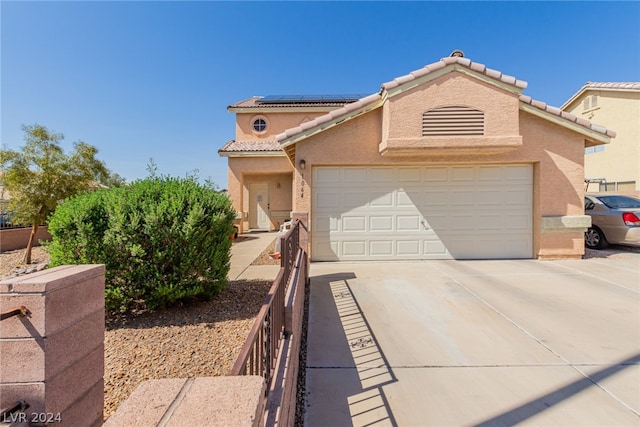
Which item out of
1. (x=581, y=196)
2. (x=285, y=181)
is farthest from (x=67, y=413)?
(x=285, y=181)

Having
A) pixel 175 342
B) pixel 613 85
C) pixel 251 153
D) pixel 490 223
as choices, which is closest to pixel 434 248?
pixel 490 223

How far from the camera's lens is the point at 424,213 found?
296 inches

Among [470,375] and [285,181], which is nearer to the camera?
[470,375]

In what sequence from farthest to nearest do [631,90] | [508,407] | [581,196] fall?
[631,90] < [581,196] < [508,407]

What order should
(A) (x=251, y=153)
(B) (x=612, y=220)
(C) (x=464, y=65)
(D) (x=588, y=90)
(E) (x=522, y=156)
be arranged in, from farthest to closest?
1. (D) (x=588, y=90)
2. (A) (x=251, y=153)
3. (B) (x=612, y=220)
4. (E) (x=522, y=156)
5. (C) (x=464, y=65)

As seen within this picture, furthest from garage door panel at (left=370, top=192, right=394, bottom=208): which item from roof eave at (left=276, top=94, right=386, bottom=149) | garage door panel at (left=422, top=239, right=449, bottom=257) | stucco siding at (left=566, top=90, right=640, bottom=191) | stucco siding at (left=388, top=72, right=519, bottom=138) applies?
stucco siding at (left=566, top=90, right=640, bottom=191)

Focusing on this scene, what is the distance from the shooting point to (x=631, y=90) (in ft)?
55.5

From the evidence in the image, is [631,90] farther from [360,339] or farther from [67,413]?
[67,413]

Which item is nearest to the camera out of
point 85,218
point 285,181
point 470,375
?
point 470,375

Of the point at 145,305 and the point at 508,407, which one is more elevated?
the point at 145,305

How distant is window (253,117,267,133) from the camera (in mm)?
15562

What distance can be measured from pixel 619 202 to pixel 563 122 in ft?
13.6

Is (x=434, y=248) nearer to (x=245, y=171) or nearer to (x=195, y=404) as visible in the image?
(x=195, y=404)

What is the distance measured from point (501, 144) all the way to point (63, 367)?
8.09m
